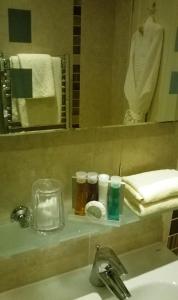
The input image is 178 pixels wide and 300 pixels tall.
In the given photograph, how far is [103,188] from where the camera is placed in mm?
829

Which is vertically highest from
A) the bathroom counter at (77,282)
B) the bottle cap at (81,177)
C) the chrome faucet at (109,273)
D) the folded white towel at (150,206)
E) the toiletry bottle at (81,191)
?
the bottle cap at (81,177)

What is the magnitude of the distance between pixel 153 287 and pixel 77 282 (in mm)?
253

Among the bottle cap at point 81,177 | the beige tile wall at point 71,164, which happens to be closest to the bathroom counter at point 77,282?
the beige tile wall at point 71,164

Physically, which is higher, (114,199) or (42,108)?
(42,108)

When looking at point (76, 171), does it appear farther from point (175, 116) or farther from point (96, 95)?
point (175, 116)

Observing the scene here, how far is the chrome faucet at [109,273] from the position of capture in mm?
860

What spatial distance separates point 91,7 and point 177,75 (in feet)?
1.23

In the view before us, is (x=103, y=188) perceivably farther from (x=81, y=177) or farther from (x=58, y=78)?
(x=58, y=78)

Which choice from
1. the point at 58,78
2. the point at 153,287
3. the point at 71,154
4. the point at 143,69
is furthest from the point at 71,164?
the point at 153,287

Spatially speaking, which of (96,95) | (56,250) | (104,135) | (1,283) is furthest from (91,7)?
(1,283)

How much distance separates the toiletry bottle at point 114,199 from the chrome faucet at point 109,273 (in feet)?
0.51

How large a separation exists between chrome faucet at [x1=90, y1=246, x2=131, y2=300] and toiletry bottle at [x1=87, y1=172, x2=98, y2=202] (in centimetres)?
21

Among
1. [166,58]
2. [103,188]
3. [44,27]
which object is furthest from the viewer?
[166,58]

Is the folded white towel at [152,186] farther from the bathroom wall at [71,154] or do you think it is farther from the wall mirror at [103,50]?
the wall mirror at [103,50]
